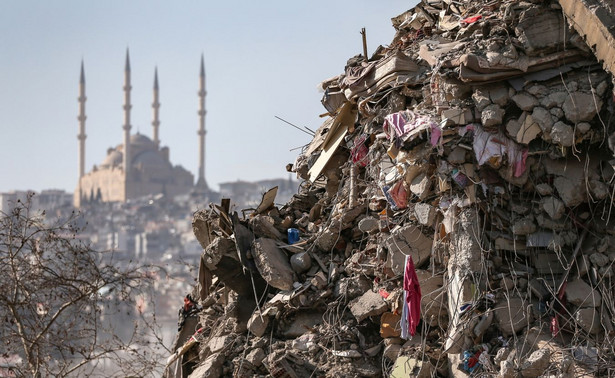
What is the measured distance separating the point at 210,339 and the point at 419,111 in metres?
1.99

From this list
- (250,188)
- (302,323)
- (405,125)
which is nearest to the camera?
(405,125)

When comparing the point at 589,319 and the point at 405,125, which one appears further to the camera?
the point at 405,125

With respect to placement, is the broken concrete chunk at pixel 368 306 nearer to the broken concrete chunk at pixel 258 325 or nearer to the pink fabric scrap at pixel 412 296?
the pink fabric scrap at pixel 412 296

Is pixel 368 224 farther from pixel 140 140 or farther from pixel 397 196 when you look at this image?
pixel 140 140

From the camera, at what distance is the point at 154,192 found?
114625 millimetres

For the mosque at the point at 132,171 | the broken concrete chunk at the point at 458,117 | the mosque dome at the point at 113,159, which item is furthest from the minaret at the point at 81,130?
the broken concrete chunk at the point at 458,117

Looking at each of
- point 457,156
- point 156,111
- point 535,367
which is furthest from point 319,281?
point 156,111

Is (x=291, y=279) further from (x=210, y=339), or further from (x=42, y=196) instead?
(x=42, y=196)

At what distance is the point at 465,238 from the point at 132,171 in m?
105

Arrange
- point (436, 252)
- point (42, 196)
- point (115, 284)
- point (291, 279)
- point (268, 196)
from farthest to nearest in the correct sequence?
point (42, 196), point (115, 284), point (268, 196), point (291, 279), point (436, 252)

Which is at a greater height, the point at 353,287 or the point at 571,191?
the point at 571,191

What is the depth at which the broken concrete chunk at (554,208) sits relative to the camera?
5055mm

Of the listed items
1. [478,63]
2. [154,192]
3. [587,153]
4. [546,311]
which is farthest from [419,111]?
[154,192]

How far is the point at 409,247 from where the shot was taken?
17.6 feet
